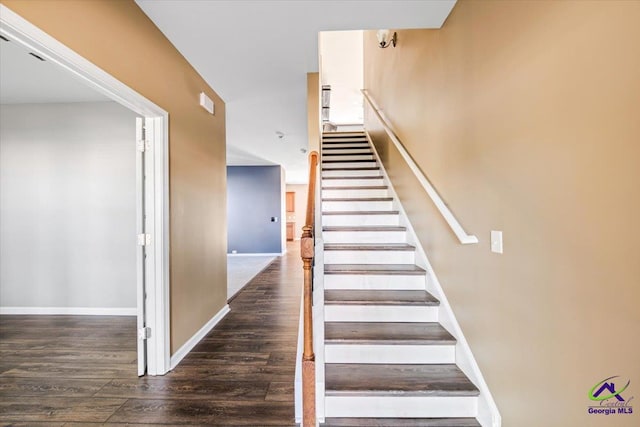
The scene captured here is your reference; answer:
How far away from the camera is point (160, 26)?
2143 mm

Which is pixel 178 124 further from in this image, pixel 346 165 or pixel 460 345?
pixel 460 345

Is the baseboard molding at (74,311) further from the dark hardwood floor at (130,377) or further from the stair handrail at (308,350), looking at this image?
the stair handrail at (308,350)

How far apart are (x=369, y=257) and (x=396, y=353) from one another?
3.00ft

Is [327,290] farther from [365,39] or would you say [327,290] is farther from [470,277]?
[365,39]

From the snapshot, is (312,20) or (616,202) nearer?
(616,202)

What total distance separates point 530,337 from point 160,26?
3.00 m

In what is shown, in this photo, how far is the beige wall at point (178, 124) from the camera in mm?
1511

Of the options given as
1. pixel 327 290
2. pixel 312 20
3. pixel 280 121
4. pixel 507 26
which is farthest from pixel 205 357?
pixel 280 121

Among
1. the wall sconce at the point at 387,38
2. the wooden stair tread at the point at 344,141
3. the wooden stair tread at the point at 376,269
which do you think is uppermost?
the wall sconce at the point at 387,38

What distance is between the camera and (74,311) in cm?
358

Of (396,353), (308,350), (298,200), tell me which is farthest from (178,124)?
(298,200)

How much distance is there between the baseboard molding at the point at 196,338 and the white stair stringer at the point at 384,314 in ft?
4.39

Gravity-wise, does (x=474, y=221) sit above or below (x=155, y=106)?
below

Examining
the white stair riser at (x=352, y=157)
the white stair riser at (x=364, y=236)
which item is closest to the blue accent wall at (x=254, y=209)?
the white stair riser at (x=352, y=157)
